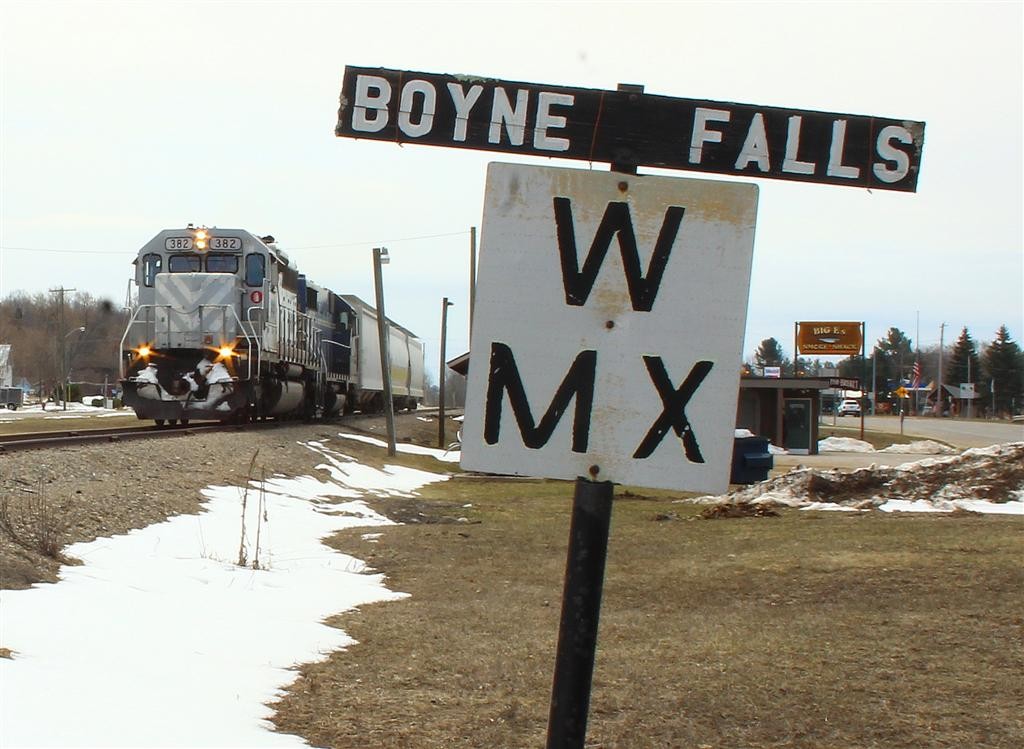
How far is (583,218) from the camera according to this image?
8.11ft

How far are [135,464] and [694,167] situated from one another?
13.9 m

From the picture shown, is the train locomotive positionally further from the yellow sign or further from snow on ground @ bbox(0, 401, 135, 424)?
the yellow sign

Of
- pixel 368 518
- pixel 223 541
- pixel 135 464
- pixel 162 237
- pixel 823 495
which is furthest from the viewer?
pixel 162 237

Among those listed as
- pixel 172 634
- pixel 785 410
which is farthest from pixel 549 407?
pixel 785 410

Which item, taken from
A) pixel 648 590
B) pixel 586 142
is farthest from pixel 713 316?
pixel 648 590

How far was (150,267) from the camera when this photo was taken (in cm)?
2414

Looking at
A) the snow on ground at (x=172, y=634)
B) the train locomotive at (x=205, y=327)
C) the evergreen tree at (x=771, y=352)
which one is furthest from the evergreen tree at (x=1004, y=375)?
the snow on ground at (x=172, y=634)

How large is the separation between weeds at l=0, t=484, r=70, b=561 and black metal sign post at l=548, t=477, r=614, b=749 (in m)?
7.06

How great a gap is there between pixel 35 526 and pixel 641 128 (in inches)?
316

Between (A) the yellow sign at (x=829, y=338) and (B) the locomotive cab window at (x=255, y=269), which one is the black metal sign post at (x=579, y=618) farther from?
(A) the yellow sign at (x=829, y=338)

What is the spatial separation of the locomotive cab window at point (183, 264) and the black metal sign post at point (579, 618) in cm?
2301

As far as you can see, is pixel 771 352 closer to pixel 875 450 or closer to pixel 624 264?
pixel 875 450

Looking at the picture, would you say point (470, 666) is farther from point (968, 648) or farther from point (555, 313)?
point (555, 313)

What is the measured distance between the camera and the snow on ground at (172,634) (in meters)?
4.98
